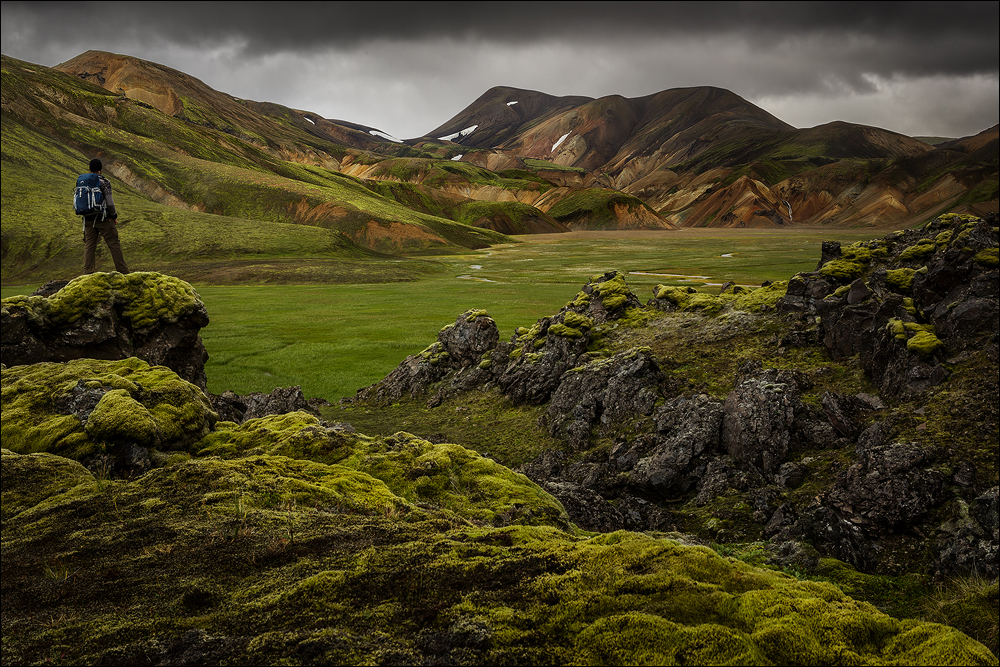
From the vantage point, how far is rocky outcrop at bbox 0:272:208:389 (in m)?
17.9

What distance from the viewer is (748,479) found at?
16.1 meters

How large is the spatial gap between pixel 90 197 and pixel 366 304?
50948 mm

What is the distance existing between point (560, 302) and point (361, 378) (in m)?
36.4

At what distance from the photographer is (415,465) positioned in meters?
12.3

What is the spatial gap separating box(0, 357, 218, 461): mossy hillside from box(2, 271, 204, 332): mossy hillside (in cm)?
509

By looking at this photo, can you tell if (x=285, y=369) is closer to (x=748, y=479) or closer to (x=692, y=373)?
(x=692, y=373)

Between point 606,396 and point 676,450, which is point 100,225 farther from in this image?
point 676,450

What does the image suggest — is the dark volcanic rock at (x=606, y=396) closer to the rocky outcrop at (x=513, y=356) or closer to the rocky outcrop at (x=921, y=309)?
the rocky outcrop at (x=513, y=356)

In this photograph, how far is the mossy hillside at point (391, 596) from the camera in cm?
562

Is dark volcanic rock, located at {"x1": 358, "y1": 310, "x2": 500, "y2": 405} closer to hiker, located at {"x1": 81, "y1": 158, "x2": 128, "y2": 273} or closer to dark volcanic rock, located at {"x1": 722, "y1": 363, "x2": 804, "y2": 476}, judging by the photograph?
hiker, located at {"x1": 81, "y1": 158, "x2": 128, "y2": 273}

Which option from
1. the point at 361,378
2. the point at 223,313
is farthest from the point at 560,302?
the point at 223,313

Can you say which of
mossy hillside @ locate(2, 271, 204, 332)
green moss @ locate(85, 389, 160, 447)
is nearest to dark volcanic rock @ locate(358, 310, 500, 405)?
mossy hillside @ locate(2, 271, 204, 332)

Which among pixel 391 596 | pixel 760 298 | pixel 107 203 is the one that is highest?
pixel 107 203

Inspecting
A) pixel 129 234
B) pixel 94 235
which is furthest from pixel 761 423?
pixel 129 234
